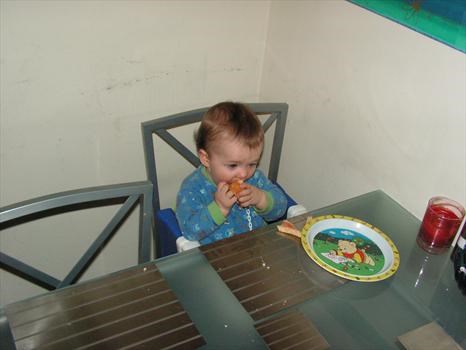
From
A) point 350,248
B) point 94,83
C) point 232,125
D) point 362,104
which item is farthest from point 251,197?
point 94,83

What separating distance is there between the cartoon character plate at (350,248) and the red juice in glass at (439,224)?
0.10 metres

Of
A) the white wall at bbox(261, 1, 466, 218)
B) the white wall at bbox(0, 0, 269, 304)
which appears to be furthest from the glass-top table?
the white wall at bbox(0, 0, 269, 304)

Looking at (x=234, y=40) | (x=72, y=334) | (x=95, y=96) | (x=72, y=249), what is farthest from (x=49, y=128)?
(x=72, y=334)

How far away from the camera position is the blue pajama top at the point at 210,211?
125cm

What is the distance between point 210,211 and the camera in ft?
4.11

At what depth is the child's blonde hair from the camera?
1271 millimetres

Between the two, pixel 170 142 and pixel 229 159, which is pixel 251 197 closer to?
pixel 229 159

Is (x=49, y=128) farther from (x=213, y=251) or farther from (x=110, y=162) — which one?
(x=213, y=251)

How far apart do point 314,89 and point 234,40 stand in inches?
13.8

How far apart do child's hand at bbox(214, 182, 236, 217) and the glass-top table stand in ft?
0.47

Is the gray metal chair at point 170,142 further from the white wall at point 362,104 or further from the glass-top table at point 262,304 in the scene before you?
the glass-top table at point 262,304

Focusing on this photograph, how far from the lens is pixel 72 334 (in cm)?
84

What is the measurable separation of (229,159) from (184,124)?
325 millimetres

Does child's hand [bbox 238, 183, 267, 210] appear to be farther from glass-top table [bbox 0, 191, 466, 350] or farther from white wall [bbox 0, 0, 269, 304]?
white wall [bbox 0, 0, 269, 304]
